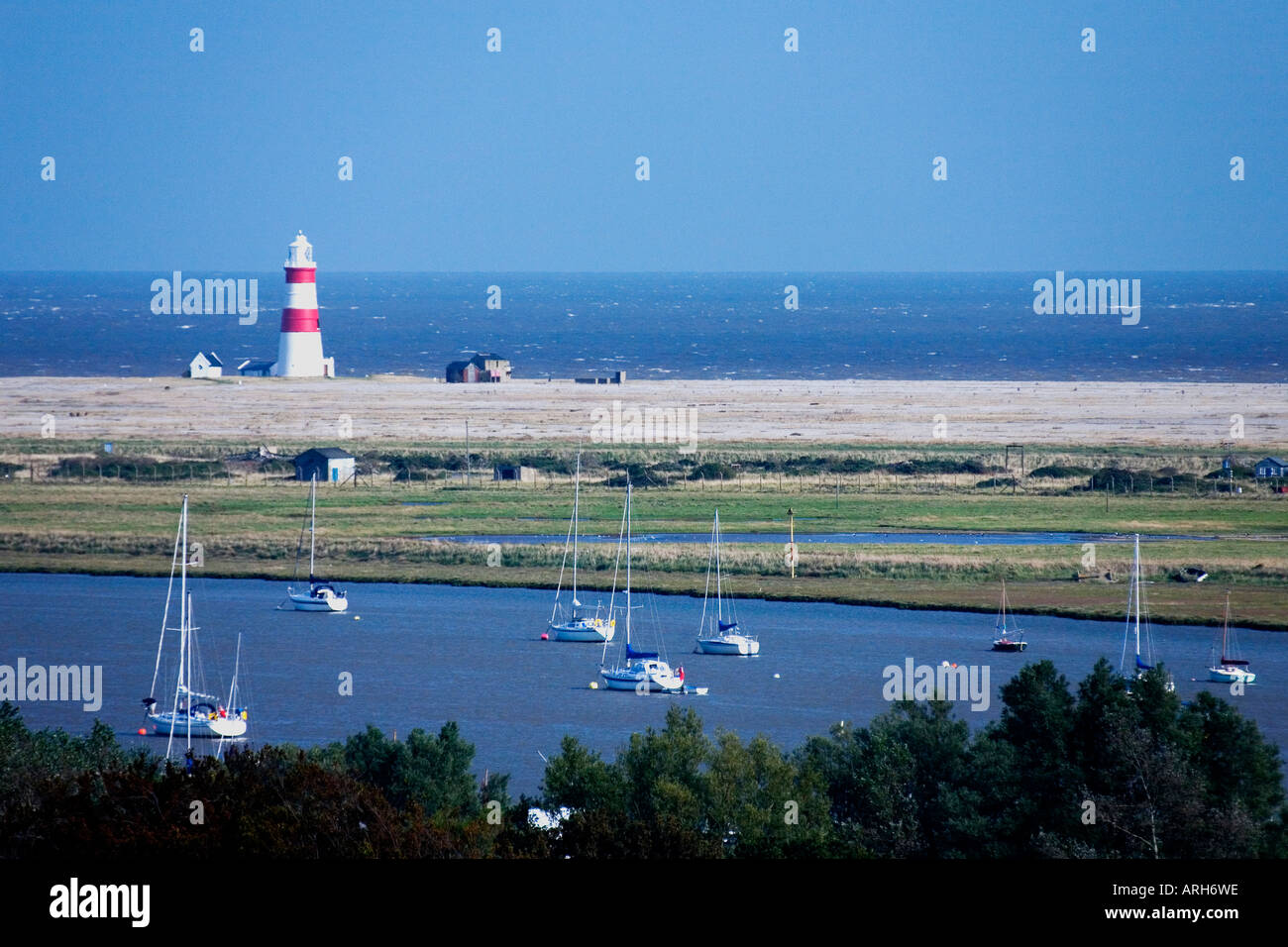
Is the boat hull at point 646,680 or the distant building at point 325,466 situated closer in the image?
the boat hull at point 646,680

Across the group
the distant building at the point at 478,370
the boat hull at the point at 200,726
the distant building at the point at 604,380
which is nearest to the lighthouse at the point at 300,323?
the distant building at the point at 478,370

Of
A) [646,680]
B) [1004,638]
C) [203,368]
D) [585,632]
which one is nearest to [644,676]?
[646,680]

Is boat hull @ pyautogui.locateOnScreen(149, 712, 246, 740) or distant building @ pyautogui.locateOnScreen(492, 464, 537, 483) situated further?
distant building @ pyautogui.locateOnScreen(492, 464, 537, 483)

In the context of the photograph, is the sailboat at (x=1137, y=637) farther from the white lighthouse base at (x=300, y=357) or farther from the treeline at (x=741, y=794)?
the white lighthouse base at (x=300, y=357)

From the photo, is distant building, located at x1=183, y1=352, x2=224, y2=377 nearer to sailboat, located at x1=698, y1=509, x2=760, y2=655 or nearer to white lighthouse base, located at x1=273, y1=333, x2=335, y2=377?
white lighthouse base, located at x1=273, y1=333, x2=335, y2=377

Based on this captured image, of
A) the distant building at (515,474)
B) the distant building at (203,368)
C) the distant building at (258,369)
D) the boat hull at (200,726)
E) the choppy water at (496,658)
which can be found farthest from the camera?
the distant building at (203,368)

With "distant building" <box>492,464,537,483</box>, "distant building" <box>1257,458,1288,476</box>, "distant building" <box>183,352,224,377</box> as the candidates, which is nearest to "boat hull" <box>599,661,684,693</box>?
"distant building" <box>492,464,537,483</box>
